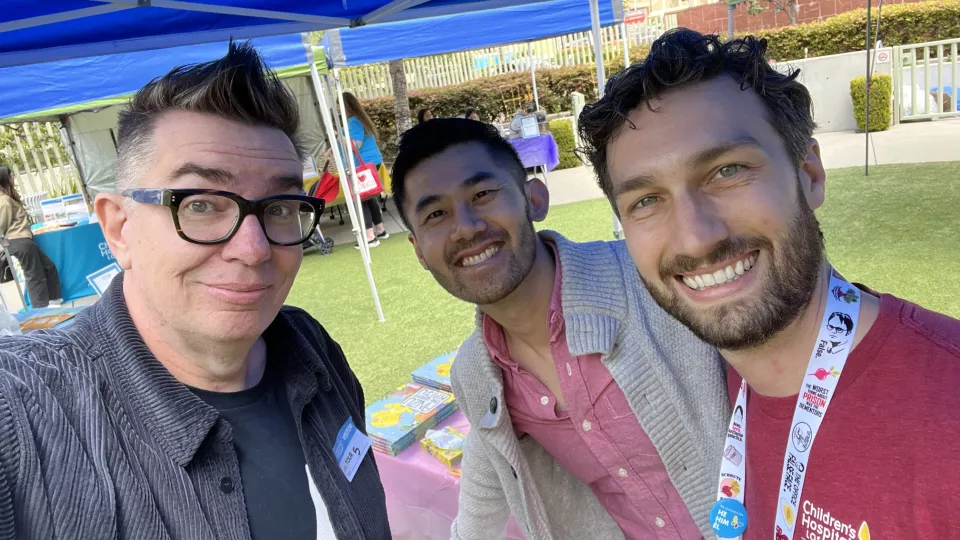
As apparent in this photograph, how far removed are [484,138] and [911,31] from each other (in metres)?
19.0

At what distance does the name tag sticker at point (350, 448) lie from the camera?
5.06ft

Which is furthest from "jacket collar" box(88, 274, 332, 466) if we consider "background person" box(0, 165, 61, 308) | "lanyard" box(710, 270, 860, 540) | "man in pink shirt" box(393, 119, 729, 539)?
"background person" box(0, 165, 61, 308)

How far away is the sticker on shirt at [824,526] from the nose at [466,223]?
1.19 m

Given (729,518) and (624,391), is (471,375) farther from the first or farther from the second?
(729,518)

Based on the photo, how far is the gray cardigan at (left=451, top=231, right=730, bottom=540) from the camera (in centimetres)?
162

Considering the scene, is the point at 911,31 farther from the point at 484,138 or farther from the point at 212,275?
the point at 212,275

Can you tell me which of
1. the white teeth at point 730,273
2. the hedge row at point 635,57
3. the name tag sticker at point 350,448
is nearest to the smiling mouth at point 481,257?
the name tag sticker at point 350,448

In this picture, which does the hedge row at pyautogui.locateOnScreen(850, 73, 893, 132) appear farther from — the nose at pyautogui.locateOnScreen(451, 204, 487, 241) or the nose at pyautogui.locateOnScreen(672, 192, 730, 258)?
the nose at pyautogui.locateOnScreen(672, 192, 730, 258)

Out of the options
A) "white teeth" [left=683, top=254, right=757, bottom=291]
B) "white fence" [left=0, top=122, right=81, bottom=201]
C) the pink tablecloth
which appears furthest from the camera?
"white fence" [left=0, top=122, right=81, bottom=201]

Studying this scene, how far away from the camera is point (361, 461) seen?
5.32 feet

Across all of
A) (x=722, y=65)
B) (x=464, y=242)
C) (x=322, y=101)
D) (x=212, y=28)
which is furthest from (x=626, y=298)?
(x=322, y=101)

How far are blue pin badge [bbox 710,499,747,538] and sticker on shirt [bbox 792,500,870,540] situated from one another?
0.17m

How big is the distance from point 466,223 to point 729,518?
1.13 meters

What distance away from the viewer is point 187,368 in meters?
1.36
